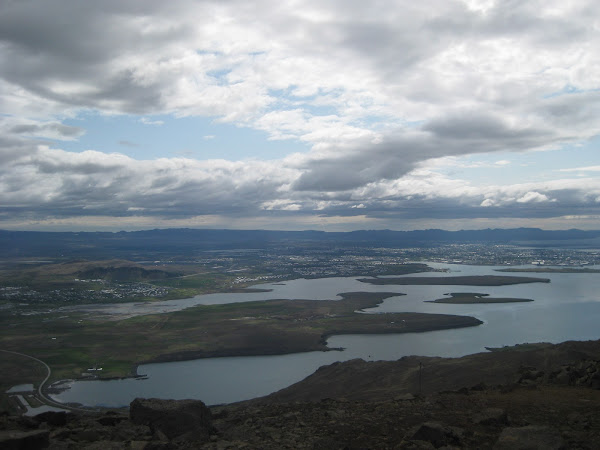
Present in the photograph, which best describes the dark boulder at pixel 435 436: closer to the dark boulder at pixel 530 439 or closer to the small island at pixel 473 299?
the dark boulder at pixel 530 439

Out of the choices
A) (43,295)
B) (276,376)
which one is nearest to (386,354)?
(276,376)

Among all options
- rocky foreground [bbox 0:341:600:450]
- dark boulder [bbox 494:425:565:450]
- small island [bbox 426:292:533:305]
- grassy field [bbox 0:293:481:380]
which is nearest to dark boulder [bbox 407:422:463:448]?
rocky foreground [bbox 0:341:600:450]

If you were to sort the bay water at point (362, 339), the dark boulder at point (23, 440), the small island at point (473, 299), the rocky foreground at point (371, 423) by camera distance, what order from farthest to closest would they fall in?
the small island at point (473, 299) < the bay water at point (362, 339) < the rocky foreground at point (371, 423) < the dark boulder at point (23, 440)

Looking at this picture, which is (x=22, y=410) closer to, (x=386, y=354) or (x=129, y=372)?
(x=129, y=372)

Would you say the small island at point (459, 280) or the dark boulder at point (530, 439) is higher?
the dark boulder at point (530, 439)

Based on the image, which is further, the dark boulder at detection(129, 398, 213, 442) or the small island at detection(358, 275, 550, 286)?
the small island at detection(358, 275, 550, 286)

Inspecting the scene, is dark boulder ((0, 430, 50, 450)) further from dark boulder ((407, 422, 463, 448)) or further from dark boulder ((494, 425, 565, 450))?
dark boulder ((494, 425, 565, 450))

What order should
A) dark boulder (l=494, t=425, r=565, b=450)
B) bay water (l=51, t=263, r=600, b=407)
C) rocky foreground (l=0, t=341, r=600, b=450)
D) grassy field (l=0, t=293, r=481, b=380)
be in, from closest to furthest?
dark boulder (l=494, t=425, r=565, b=450)
rocky foreground (l=0, t=341, r=600, b=450)
bay water (l=51, t=263, r=600, b=407)
grassy field (l=0, t=293, r=481, b=380)

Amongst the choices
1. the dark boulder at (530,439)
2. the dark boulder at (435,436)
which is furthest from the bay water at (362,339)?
the dark boulder at (530,439)

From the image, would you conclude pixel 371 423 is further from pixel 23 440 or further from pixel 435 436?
pixel 23 440
